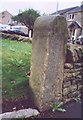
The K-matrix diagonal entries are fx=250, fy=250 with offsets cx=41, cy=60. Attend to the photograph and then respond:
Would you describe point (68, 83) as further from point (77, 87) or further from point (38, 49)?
point (38, 49)

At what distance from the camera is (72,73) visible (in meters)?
4.55

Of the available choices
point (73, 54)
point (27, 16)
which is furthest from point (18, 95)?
point (27, 16)

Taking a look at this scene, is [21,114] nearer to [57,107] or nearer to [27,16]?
[57,107]

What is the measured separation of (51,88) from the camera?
159 inches

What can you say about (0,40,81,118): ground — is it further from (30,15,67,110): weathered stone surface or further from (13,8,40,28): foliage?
(13,8,40,28): foliage

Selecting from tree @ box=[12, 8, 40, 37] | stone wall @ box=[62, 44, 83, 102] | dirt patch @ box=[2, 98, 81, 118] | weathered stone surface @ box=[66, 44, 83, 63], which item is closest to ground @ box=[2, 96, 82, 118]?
dirt patch @ box=[2, 98, 81, 118]

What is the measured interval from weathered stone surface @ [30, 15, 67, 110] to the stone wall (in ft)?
0.94

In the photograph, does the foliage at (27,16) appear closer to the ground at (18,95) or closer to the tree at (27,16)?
the tree at (27,16)

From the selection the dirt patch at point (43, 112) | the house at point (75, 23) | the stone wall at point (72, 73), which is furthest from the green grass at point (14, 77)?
the house at point (75, 23)

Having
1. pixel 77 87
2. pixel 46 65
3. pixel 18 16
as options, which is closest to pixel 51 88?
pixel 46 65

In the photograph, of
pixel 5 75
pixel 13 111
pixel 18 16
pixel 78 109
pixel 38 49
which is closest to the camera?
pixel 13 111

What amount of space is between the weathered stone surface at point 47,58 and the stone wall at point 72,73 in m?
0.29

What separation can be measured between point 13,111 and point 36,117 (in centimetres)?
35

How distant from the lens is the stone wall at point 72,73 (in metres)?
4.39
